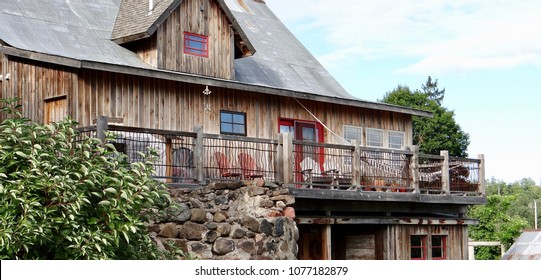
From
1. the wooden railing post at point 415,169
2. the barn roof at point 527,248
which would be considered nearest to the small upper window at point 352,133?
the wooden railing post at point 415,169

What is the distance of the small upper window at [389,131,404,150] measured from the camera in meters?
27.3

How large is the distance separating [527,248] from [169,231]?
2640cm

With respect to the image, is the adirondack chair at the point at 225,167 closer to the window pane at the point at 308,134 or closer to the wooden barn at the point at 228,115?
the wooden barn at the point at 228,115

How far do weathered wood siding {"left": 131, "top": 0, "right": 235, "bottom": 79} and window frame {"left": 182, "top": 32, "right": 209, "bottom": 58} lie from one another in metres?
0.08

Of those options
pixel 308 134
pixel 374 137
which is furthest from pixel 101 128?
pixel 374 137

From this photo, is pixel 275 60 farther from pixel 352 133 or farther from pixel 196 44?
pixel 196 44

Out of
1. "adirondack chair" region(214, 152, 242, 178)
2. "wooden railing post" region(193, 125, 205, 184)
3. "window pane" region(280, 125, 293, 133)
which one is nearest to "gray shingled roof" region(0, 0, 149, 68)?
"adirondack chair" region(214, 152, 242, 178)

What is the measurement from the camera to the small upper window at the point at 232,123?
23.0 m

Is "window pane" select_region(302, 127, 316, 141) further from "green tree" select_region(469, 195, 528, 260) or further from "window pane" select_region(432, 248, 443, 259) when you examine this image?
"green tree" select_region(469, 195, 528, 260)

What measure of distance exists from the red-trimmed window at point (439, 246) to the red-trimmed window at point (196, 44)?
26.0ft

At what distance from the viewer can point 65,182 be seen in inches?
507

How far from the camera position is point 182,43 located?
22984 mm

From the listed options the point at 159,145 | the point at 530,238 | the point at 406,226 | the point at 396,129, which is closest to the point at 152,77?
the point at 159,145
